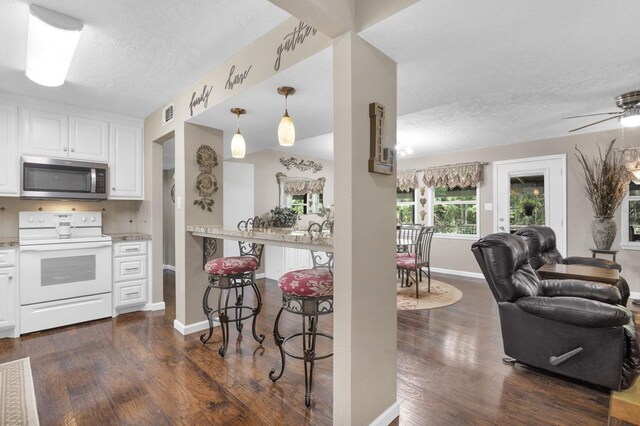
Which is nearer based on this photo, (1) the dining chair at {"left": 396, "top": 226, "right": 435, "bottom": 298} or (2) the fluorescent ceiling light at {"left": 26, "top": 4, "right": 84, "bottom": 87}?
(2) the fluorescent ceiling light at {"left": 26, "top": 4, "right": 84, "bottom": 87}

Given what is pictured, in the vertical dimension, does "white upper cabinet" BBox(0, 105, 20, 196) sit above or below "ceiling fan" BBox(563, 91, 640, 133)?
below

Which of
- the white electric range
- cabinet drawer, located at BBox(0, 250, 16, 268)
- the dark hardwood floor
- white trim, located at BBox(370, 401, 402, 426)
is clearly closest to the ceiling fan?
the dark hardwood floor

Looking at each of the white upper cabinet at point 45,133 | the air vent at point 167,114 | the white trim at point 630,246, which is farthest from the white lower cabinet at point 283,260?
the white trim at point 630,246

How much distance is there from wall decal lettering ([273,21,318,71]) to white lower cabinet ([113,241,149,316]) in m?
2.85

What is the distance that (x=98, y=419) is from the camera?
5.89 ft

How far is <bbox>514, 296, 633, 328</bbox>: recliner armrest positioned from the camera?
1.91 m

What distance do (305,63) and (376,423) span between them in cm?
205

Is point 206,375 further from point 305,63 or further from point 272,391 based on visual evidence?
point 305,63

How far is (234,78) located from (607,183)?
15.6 feet

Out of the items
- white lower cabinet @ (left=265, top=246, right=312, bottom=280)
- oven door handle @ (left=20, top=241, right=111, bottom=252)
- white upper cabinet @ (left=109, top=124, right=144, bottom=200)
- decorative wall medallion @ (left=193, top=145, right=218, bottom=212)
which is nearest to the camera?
oven door handle @ (left=20, top=241, right=111, bottom=252)

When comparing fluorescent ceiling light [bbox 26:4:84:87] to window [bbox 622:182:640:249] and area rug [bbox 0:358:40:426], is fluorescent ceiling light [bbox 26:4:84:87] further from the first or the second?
window [bbox 622:182:640:249]

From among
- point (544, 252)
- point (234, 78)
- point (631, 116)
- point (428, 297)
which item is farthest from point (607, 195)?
point (234, 78)

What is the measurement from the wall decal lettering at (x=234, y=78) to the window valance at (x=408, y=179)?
4.76 meters

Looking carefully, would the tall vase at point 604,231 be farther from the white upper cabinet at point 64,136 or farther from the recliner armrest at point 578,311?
the white upper cabinet at point 64,136
